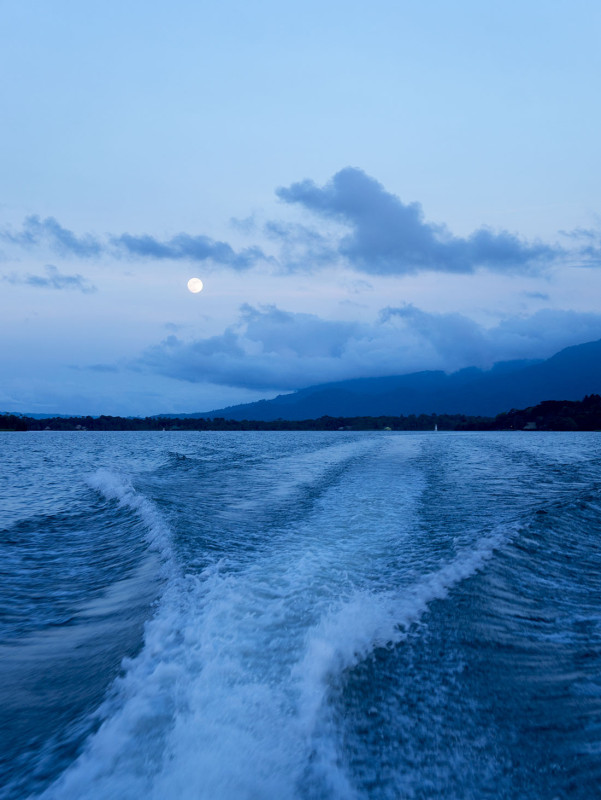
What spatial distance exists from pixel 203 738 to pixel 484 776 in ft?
6.53

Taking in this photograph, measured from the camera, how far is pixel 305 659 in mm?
4879

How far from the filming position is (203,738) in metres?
3.73

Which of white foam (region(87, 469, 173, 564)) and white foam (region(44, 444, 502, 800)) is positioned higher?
white foam (region(87, 469, 173, 564))

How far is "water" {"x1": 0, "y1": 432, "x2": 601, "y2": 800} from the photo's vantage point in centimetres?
340

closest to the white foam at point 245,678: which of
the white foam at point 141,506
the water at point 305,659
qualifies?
the water at point 305,659

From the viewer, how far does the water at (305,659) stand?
3.40 metres

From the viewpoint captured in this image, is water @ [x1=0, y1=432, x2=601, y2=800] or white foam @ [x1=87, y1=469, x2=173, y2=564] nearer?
water @ [x1=0, y1=432, x2=601, y2=800]

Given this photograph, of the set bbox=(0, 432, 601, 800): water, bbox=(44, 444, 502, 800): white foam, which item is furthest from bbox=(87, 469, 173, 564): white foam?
bbox=(44, 444, 502, 800): white foam

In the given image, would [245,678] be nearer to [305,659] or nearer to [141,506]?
[305,659]

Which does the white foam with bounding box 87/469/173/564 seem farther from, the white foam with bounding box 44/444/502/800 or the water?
the white foam with bounding box 44/444/502/800

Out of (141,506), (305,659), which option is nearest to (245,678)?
(305,659)

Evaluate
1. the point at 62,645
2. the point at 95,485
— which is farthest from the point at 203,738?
the point at 95,485

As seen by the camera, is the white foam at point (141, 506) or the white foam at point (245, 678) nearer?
the white foam at point (245, 678)

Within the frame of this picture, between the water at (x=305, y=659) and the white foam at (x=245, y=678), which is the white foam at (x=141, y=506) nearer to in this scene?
the water at (x=305, y=659)
